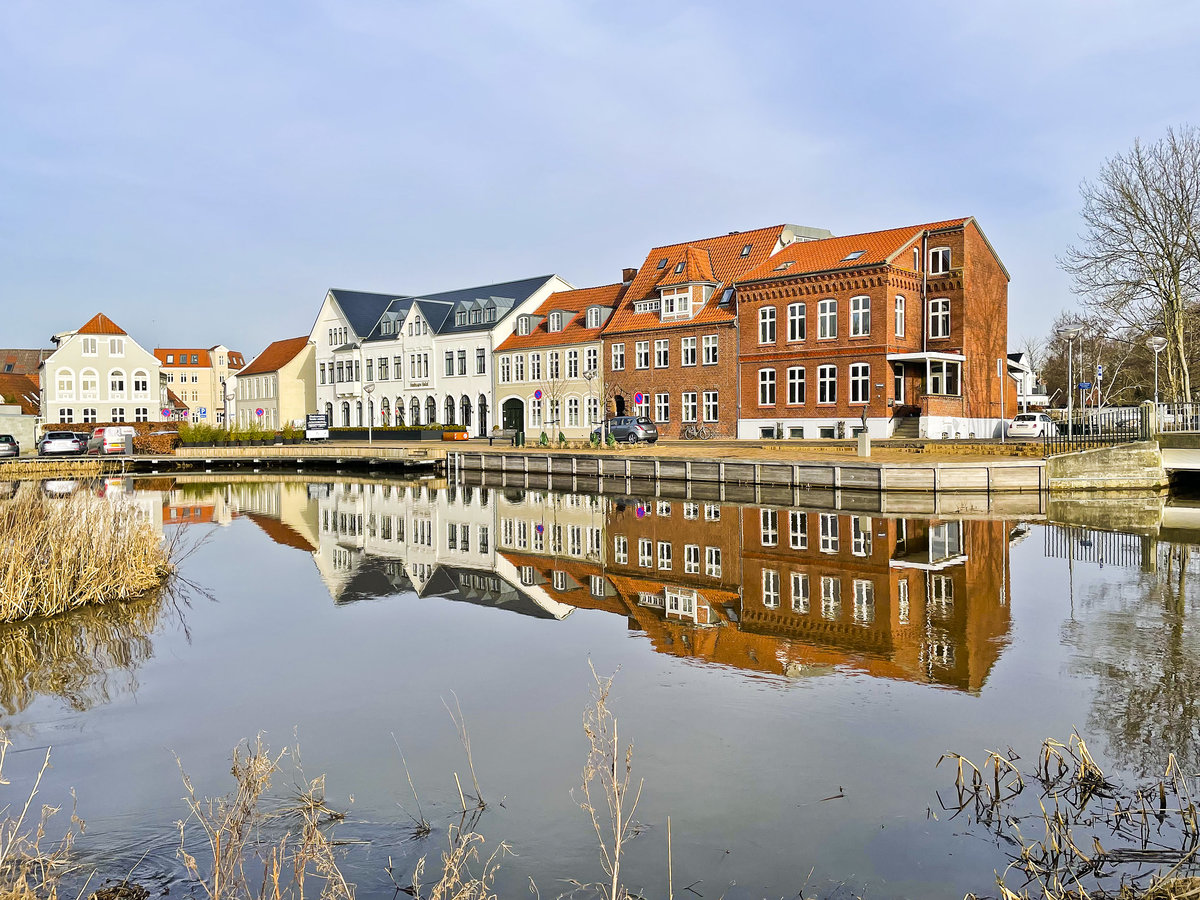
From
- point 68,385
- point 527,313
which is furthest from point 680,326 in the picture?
point 68,385

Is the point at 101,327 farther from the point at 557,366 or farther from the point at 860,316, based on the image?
the point at 860,316

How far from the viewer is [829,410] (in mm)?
48000

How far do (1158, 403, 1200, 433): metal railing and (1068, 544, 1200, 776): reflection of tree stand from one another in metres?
A: 17.9

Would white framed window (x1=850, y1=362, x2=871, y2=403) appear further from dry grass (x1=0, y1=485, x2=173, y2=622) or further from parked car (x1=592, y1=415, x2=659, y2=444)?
dry grass (x1=0, y1=485, x2=173, y2=622)

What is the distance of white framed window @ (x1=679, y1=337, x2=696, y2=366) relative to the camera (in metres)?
54.9

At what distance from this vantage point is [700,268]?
56.5m

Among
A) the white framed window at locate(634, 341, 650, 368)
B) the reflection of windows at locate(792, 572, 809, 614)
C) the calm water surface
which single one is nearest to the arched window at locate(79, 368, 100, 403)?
the white framed window at locate(634, 341, 650, 368)

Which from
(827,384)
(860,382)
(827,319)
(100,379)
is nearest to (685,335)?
(827,319)

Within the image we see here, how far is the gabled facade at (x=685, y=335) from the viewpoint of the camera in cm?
5350

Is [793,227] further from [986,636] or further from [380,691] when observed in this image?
[380,691]

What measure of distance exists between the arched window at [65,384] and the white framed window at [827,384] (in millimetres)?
64562

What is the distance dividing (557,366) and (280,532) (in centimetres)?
3720

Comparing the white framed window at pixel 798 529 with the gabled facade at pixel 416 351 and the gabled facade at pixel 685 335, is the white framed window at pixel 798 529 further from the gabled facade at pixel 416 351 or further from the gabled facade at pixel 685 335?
the gabled facade at pixel 416 351

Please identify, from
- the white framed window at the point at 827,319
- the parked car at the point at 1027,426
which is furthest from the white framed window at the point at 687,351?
the parked car at the point at 1027,426
